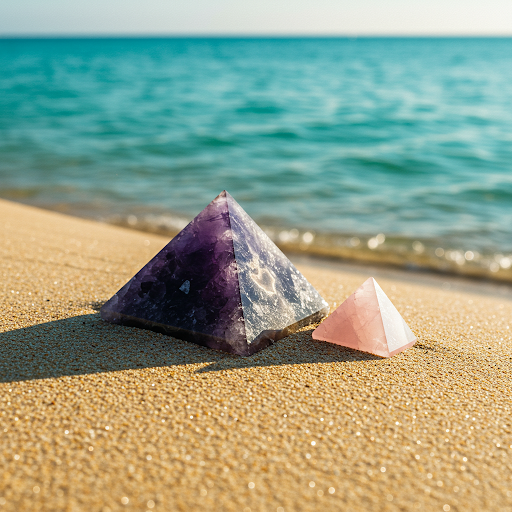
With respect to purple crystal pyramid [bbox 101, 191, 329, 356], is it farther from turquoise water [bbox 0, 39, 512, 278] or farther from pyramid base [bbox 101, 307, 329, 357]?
turquoise water [bbox 0, 39, 512, 278]

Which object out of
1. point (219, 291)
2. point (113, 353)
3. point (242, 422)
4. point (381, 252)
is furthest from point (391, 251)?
point (242, 422)

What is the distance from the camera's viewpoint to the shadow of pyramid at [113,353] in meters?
1.38

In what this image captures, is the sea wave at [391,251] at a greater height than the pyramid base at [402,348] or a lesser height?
lesser

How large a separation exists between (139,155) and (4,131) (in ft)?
11.3

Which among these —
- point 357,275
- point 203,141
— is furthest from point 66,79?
point 357,275

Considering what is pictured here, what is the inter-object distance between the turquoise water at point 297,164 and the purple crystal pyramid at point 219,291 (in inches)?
100

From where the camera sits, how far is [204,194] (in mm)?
5848

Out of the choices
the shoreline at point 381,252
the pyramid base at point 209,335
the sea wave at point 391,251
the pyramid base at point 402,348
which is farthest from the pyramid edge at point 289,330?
the sea wave at point 391,251

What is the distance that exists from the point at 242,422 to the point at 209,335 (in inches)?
14.8

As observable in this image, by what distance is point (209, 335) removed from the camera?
4.94ft

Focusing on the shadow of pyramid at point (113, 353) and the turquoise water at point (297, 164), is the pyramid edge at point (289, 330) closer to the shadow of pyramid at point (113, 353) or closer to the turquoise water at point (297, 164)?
the shadow of pyramid at point (113, 353)

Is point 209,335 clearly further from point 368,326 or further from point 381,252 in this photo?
point 381,252

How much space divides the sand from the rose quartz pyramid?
0.04m

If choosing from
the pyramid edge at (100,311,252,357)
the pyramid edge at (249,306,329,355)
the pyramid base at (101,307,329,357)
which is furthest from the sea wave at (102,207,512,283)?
the pyramid edge at (100,311,252,357)
